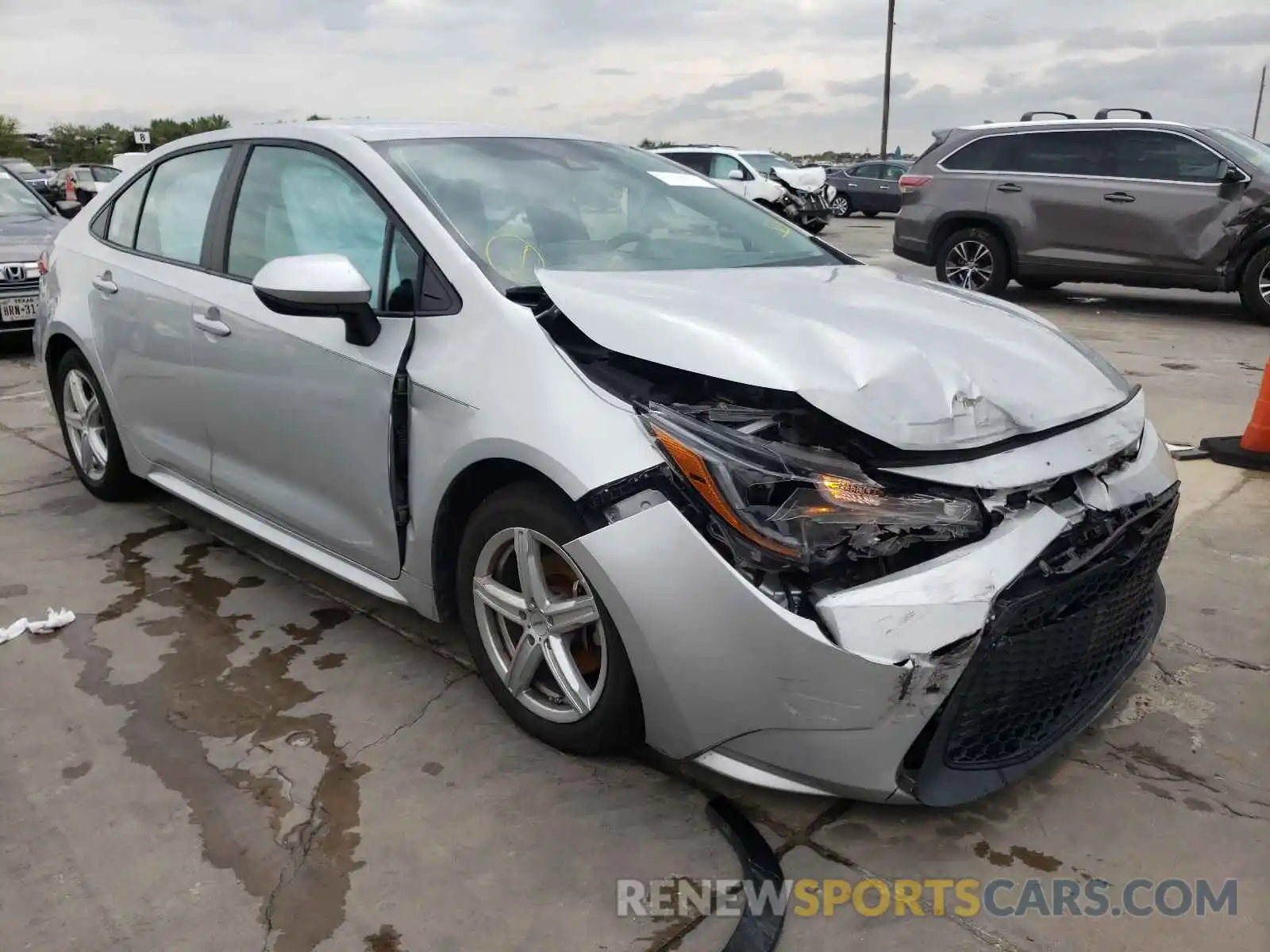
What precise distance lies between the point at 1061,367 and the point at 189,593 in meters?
2.94

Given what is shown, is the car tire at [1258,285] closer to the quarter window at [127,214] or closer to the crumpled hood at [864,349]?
the crumpled hood at [864,349]

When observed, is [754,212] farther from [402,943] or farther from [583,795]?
[402,943]

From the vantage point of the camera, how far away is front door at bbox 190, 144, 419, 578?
281 centimetres

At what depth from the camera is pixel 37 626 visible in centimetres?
340

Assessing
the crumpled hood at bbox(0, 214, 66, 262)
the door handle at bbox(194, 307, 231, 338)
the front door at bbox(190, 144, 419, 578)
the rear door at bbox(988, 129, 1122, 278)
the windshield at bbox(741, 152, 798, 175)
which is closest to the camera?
the front door at bbox(190, 144, 419, 578)

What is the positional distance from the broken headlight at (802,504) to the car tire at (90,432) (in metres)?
3.10

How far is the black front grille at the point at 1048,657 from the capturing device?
2092mm

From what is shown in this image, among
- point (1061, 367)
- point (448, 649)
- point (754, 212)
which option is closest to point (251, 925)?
point (448, 649)

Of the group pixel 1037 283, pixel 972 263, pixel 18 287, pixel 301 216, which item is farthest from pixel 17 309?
pixel 1037 283

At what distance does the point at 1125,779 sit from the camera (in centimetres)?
251

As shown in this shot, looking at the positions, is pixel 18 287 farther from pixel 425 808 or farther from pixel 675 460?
pixel 675 460

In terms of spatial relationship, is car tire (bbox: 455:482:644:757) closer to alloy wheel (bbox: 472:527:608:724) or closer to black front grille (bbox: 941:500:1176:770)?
alloy wheel (bbox: 472:527:608:724)

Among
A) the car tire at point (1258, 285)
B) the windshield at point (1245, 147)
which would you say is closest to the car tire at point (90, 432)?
the car tire at point (1258, 285)

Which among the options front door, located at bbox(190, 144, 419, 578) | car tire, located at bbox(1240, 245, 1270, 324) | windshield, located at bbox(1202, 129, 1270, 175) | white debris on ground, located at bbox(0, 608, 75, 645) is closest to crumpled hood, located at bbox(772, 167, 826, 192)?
windshield, located at bbox(1202, 129, 1270, 175)
